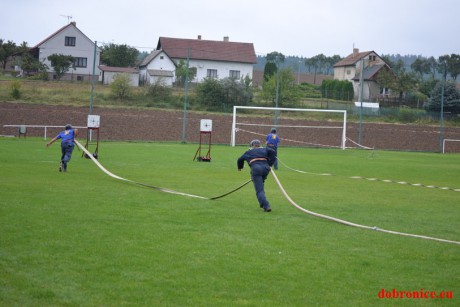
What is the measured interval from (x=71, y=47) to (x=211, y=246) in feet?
209

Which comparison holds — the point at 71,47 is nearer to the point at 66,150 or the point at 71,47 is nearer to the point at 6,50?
the point at 6,50

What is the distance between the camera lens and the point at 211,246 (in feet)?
32.6

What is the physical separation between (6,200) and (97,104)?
38.2 m

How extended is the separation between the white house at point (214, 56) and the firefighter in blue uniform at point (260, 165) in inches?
1830

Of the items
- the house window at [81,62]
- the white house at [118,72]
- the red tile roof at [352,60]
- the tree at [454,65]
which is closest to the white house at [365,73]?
the red tile roof at [352,60]

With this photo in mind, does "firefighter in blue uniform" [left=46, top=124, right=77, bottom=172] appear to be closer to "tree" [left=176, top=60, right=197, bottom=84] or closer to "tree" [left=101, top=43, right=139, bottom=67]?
"tree" [left=176, top=60, right=197, bottom=84]

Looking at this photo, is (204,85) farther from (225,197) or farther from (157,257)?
(157,257)

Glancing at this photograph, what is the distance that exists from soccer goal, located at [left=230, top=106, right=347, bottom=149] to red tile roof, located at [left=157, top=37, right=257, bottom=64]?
16.5 metres

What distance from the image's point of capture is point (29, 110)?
4738 cm

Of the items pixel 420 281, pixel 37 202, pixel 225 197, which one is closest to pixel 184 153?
pixel 225 197

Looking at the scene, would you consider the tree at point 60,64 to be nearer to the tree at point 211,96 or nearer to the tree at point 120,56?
the tree at point 120,56

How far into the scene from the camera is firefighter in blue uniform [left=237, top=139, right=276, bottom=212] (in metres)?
14.0

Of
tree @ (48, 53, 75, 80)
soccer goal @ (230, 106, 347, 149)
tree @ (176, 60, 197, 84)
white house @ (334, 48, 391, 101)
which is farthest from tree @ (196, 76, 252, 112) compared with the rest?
white house @ (334, 48, 391, 101)

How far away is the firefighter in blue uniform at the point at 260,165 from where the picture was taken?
14.0 metres
